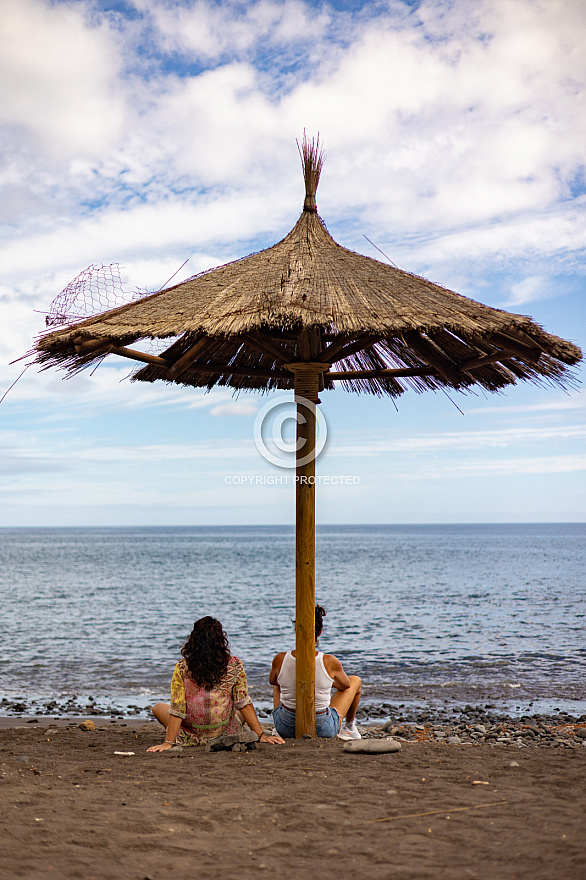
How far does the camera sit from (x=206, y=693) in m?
5.12

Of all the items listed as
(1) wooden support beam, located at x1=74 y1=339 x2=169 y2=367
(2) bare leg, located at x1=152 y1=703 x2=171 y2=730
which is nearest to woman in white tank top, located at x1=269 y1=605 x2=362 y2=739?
(2) bare leg, located at x1=152 y1=703 x2=171 y2=730

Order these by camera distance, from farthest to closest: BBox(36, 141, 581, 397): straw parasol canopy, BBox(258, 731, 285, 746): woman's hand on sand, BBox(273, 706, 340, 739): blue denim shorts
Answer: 1. BBox(273, 706, 340, 739): blue denim shorts
2. BBox(258, 731, 285, 746): woman's hand on sand
3. BBox(36, 141, 581, 397): straw parasol canopy

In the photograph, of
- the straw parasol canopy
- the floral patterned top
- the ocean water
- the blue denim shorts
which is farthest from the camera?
the ocean water

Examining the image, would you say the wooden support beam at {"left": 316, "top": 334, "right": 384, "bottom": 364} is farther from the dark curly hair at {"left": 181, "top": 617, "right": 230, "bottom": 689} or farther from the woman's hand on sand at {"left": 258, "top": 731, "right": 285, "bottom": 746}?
the woman's hand on sand at {"left": 258, "top": 731, "right": 285, "bottom": 746}

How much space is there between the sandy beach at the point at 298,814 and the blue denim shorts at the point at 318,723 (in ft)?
0.91

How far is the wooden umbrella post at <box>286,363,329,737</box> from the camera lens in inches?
213

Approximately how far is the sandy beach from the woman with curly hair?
20cm

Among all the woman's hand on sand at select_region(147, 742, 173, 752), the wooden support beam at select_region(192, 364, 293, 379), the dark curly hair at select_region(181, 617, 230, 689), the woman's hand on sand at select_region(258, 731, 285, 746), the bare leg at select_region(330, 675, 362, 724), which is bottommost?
the woman's hand on sand at select_region(147, 742, 173, 752)

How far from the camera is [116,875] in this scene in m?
2.91

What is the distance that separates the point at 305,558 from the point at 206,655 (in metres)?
1.08

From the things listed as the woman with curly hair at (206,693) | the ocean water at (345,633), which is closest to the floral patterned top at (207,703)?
the woman with curly hair at (206,693)

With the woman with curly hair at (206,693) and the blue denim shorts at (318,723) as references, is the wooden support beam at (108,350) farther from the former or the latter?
the blue denim shorts at (318,723)

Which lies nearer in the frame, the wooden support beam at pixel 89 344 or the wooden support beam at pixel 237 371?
the wooden support beam at pixel 89 344

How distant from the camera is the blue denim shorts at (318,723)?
553cm
